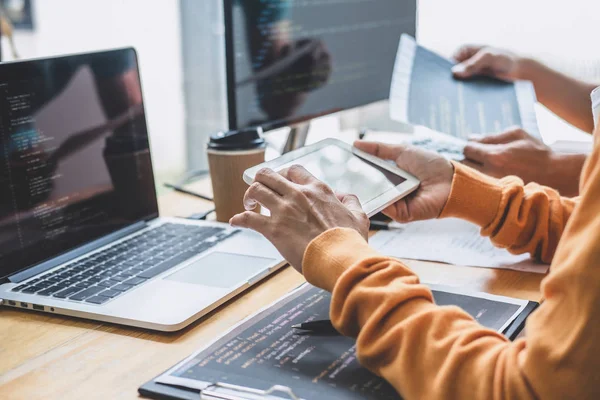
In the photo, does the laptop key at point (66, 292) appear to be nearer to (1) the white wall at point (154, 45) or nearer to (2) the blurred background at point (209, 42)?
(2) the blurred background at point (209, 42)

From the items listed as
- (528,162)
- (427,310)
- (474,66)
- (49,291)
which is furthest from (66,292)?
(474,66)

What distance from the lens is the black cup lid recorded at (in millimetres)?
1148

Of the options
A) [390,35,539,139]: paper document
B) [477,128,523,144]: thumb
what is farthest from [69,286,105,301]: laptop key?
[477,128,523,144]: thumb

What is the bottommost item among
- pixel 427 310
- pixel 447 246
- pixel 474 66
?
pixel 447 246

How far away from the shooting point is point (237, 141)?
45.8 inches

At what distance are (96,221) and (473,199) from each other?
542 mm

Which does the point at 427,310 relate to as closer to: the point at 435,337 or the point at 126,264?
the point at 435,337

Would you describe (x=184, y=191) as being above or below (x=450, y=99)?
below

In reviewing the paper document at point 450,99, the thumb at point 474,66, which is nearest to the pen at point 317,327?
the paper document at point 450,99

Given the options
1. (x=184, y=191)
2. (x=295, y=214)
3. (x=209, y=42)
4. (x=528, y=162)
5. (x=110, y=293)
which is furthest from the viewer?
(x=209, y=42)

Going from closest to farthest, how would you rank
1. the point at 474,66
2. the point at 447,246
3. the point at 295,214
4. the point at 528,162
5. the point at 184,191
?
the point at 295,214
the point at 447,246
the point at 528,162
the point at 184,191
the point at 474,66

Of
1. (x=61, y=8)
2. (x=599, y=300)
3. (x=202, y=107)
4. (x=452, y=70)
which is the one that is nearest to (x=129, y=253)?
(x=599, y=300)

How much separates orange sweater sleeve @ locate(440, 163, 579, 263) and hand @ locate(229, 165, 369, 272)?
27cm

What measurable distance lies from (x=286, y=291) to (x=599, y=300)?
17.6 inches
